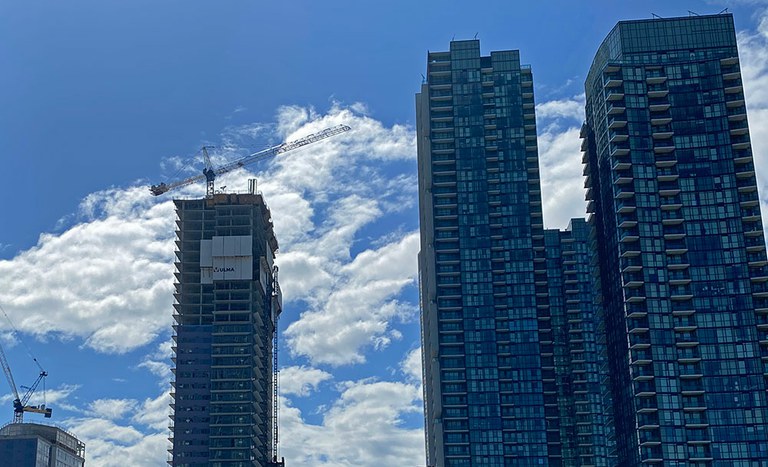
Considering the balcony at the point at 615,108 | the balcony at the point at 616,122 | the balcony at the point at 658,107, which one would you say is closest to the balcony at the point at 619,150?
the balcony at the point at 616,122

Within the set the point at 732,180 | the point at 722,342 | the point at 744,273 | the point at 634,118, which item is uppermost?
the point at 634,118

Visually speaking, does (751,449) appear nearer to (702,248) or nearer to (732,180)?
(702,248)

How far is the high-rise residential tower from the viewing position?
17550 cm

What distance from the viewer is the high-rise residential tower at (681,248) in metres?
176

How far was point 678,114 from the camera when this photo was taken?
19088cm

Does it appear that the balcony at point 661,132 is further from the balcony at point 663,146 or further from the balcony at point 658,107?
the balcony at point 658,107

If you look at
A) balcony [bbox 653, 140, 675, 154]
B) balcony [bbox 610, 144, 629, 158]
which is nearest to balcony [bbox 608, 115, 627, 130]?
balcony [bbox 610, 144, 629, 158]

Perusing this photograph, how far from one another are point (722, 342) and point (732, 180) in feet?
90.9

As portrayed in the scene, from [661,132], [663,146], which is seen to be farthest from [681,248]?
[661,132]

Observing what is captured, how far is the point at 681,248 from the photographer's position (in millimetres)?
183875

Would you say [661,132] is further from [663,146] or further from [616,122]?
[616,122]

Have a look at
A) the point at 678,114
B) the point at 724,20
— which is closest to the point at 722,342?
the point at 678,114

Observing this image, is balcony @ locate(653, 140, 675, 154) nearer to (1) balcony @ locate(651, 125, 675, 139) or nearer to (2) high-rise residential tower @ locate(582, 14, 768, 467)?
(2) high-rise residential tower @ locate(582, 14, 768, 467)

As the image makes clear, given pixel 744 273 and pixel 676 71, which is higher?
pixel 676 71
